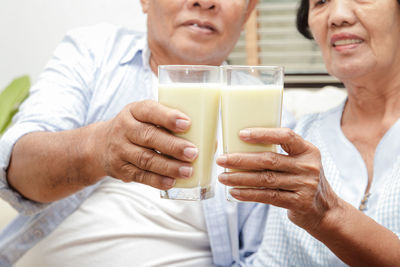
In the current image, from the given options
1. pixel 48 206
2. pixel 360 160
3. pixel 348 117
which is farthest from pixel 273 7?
pixel 48 206

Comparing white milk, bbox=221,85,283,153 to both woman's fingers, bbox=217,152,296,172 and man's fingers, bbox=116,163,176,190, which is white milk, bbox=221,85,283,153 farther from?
man's fingers, bbox=116,163,176,190

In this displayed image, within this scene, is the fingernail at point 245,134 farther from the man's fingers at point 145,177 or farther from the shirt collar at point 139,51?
the shirt collar at point 139,51

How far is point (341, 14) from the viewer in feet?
4.87

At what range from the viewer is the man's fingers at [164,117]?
95 cm

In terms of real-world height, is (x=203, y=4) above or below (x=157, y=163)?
above

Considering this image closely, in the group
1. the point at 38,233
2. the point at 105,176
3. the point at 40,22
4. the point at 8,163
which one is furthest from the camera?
the point at 40,22

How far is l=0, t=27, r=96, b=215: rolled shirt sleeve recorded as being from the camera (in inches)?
57.7

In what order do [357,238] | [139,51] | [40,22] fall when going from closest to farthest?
[357,238] < [139,51] < [40,22]

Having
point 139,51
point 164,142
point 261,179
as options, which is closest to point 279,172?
point 261,179

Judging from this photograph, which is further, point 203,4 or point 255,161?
point 203,4

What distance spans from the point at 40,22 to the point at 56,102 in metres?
1.94

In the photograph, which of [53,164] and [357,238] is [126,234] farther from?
[357,238]

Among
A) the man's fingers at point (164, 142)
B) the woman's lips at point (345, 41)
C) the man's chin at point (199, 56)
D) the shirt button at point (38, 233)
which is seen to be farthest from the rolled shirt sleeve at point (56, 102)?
the woman's lips at point (345, 41)

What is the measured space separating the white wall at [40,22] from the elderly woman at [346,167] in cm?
166
